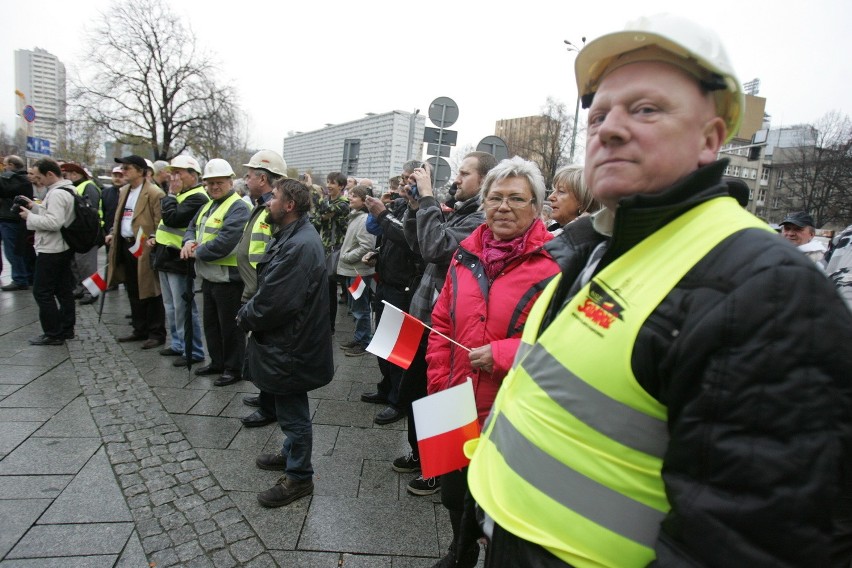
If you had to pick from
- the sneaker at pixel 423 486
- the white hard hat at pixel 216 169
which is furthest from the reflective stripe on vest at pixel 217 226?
the sneaker at pixel 423 486

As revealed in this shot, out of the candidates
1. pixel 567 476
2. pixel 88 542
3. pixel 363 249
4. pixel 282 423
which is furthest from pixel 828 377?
pixel 363 249

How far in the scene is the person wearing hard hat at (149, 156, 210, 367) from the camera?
550 cm

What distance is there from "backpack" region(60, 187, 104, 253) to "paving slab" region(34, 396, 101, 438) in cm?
240

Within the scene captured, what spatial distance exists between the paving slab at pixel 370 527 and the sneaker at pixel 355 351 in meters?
3.16

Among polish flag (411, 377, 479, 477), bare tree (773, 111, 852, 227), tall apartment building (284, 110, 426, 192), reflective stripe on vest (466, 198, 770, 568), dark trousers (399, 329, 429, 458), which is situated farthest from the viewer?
bare tree (773, 111, 852, 227)

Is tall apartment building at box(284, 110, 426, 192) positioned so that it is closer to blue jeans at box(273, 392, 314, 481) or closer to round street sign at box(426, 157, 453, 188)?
round street sign at box(426, 157, 453, 188)

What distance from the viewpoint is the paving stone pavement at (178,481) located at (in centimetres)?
262

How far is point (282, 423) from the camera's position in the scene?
3188 millimetres

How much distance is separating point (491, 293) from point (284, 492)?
187cm

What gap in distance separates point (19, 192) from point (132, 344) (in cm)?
448

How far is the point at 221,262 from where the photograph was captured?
4.97 meters

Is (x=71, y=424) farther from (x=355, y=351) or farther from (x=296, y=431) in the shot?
(x=355, y=351)

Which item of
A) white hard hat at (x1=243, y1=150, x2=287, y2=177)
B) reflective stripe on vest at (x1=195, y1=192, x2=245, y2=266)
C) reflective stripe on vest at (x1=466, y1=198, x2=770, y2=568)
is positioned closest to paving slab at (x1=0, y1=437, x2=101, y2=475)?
reflective stripe on vest at (x1=195, y1=192, x2=245, y2=266)

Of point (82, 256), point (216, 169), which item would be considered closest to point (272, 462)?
point (216, 169)
